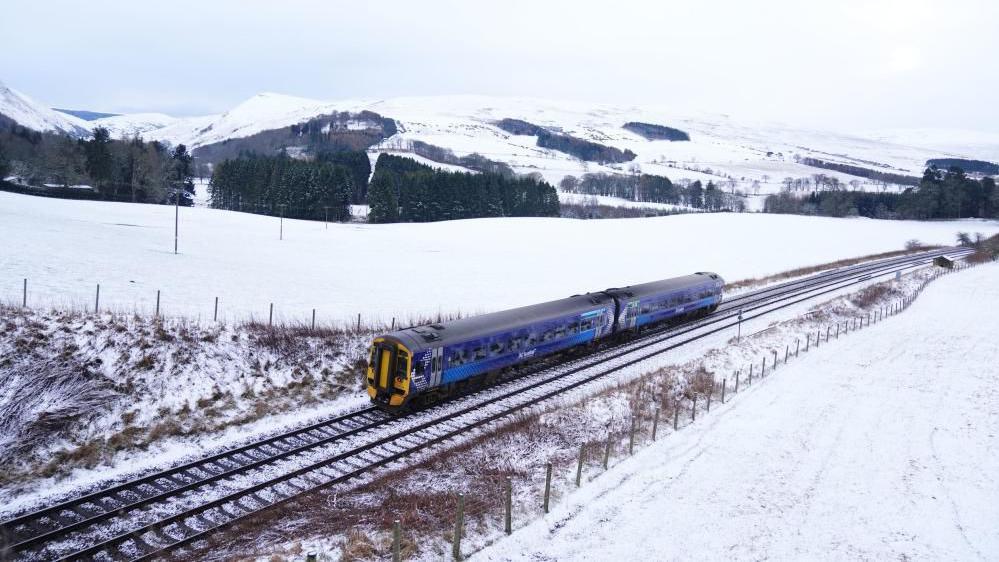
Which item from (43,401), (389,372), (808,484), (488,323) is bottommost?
(808,484)

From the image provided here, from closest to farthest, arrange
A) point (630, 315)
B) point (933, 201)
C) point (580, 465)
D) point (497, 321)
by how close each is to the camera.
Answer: point (580, 465) < point (497, 321) < point (630, 315) < point (933, 201)

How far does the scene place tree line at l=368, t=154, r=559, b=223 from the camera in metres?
107

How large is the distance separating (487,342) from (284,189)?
91.8 metres

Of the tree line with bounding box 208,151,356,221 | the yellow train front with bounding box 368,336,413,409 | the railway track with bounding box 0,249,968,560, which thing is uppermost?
the tree line with bounding box 208,151,356,221

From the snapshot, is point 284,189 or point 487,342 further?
point 284,189

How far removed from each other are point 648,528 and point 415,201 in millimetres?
102132

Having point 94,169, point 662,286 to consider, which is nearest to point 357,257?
point 662,286

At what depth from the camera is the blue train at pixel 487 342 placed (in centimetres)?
2136

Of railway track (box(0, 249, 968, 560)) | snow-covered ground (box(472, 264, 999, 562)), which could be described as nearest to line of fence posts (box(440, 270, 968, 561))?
snow-covered ground (box(472, 264, 999, 562))

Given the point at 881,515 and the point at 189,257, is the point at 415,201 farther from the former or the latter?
the point at 881,515

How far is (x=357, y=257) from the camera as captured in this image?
205ft

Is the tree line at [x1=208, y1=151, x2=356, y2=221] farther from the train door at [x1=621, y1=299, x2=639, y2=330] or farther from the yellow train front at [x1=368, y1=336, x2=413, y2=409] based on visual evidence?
the yellow train front at [x1=368, y1=336, x2=413, y2=409]

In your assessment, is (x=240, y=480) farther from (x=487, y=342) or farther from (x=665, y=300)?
(x=665, y=300)

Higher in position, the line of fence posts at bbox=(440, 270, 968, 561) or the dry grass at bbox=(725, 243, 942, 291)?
the dry grass at bbox=(725, 243, 942, 291)
